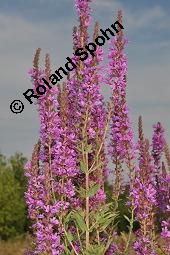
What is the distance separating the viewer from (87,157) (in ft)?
27.3

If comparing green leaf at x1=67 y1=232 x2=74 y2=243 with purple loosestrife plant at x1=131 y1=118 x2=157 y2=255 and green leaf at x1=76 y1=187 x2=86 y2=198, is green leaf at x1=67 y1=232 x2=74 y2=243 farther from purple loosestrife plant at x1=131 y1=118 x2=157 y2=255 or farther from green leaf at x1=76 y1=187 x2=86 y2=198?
purple loosestrife plant at x1=131 y1=118 x2=157 y2=255

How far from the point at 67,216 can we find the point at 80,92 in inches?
66.0

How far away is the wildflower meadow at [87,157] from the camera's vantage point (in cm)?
805

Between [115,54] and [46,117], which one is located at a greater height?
[115,54]

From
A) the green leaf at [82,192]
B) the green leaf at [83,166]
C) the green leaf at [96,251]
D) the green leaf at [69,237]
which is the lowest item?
the green leaf at [96,251]

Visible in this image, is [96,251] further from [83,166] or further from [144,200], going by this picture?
[83,166]

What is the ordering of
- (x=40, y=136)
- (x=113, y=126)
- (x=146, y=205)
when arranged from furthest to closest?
(x=113, y=126) → (x=40, y=136) → (x=146, y=205)

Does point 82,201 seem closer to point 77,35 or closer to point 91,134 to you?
point 91,134

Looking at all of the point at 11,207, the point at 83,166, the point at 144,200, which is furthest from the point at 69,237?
the point at 11,207

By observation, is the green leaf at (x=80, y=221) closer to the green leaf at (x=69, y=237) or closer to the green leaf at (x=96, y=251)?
the green leaf at (x=69, y=237)

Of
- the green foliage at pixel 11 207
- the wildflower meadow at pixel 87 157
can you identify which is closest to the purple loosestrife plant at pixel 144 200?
the wildflower meadow at pixel 87 157

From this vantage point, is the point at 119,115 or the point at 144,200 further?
the point at 119,115

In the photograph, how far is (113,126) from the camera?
916 cm

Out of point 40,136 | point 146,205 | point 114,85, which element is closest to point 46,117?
point 40,136
